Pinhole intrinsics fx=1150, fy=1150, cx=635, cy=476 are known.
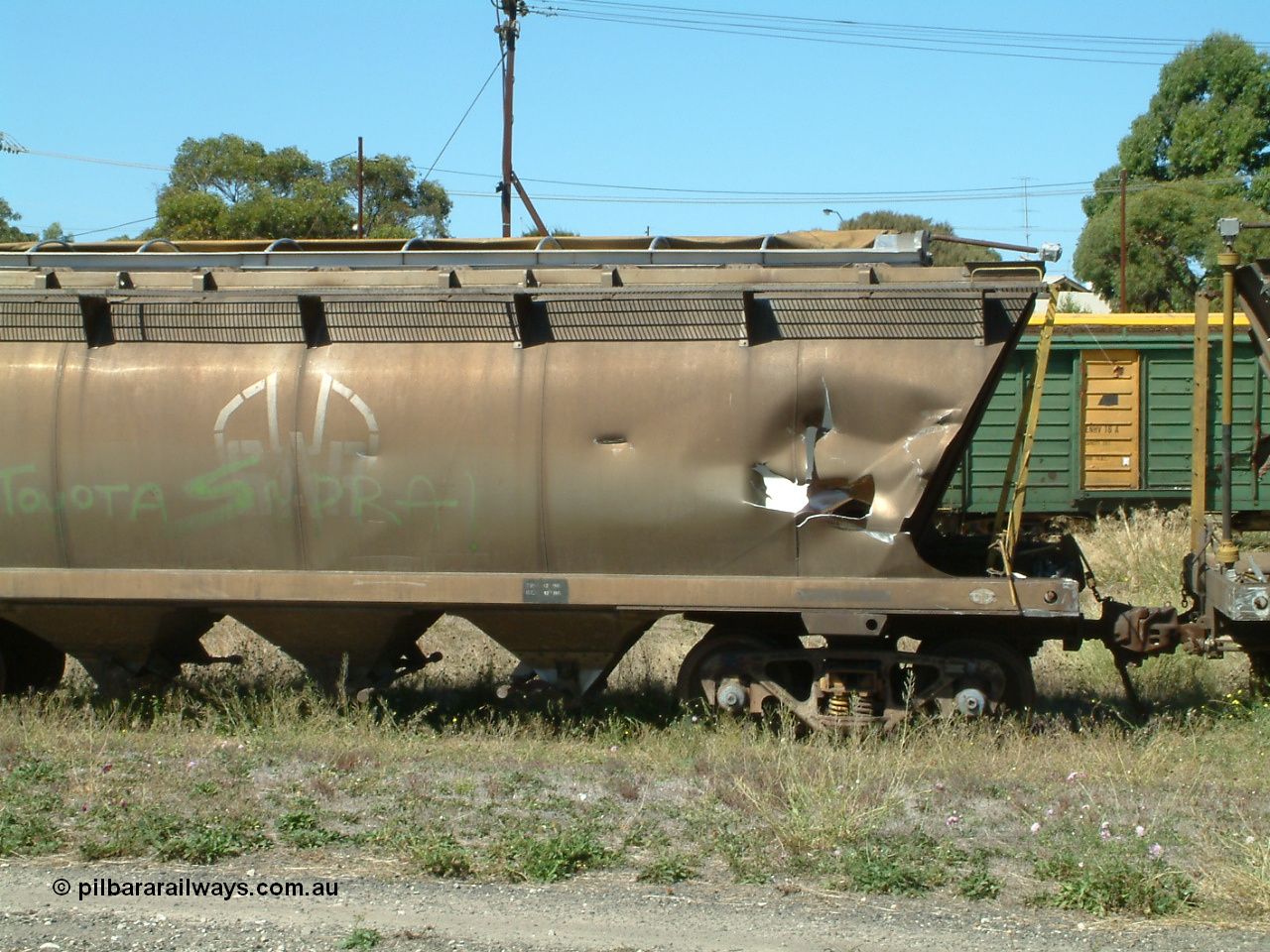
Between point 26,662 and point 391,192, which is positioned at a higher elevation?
point 391,192

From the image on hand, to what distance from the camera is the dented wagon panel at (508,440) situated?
649 centimetres

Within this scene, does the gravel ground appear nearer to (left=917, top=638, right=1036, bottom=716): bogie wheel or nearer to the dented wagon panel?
the dented wagon panel

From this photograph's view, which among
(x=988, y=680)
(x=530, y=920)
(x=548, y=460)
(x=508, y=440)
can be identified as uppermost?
(x=508, y=440)

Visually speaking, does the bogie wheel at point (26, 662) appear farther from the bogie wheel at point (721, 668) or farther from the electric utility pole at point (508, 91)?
the electric utility pole at point (508, 91)

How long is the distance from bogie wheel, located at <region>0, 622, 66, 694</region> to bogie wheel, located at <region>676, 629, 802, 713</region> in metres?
4.73

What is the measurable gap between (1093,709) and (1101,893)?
11.6 ft

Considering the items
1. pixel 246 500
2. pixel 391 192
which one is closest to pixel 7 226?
pixel 391 192

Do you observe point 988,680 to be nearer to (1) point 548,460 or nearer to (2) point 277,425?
(1) point 548,460

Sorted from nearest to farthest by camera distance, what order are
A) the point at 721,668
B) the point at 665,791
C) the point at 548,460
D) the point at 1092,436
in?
the point at 665,791, the point at 548,460, the point at 721,668, the point at 1092,436

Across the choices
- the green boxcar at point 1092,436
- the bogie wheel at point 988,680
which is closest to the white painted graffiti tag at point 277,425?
the bogie wheel at point 988,680

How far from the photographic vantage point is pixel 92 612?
7.24m

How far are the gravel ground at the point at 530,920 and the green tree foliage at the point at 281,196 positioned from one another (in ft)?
96.2

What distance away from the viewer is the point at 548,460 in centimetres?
664

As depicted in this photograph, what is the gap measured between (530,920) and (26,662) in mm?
5585
